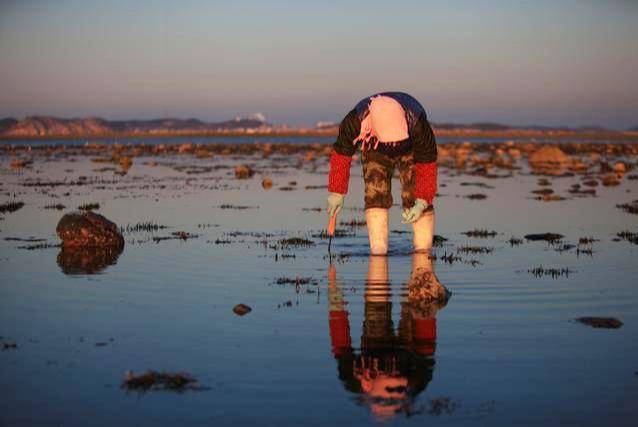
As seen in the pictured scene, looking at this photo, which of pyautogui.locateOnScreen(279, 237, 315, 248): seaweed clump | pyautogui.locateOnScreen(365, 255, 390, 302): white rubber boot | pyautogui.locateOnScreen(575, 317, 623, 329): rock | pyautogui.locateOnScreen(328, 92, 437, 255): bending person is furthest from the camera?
pyautogui.locateOnScreen(279, 237, 315, 248): seaweed clump

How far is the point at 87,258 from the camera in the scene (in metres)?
18.1

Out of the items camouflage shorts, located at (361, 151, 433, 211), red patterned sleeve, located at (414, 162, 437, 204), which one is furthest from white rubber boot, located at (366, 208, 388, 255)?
red patterned sleeve, located at (414, 162, 437, 204)

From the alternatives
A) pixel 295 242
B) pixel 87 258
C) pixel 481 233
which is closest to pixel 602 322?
pixel 295 242

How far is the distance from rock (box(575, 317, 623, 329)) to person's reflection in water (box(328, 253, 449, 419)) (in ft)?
6.66

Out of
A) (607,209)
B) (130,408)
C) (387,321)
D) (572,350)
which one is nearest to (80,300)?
(387,321)

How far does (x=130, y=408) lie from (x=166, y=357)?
1.79m

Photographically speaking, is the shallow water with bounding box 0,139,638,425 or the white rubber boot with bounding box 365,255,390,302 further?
the white rubber boot with bounding box 365,255,390,302

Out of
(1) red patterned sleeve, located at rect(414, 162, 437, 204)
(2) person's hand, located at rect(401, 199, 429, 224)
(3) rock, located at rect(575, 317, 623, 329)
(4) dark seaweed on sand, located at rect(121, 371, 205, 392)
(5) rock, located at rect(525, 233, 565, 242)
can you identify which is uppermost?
(1) red patterned sleeve, located at rect(414, 162, 437, 204)

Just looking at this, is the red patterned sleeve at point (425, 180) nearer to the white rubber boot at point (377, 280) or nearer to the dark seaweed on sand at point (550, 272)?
the white rubber boot at point (377, 280)

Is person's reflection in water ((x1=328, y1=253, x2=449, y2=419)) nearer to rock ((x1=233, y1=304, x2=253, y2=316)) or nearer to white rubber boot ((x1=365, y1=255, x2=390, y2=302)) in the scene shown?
white rubber boot ((x1=365, y1=255, x2=390, y2=302))

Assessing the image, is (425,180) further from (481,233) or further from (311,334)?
(481,233)

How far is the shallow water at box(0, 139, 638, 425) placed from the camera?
7.99 metres

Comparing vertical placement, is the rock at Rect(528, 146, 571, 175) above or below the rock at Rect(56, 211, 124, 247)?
below

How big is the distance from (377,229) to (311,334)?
6.67 metres
